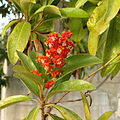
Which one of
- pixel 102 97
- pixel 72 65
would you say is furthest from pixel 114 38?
pixel 102 97

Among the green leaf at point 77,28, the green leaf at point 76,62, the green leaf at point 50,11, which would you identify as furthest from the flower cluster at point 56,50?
the green leaf at point 77,28

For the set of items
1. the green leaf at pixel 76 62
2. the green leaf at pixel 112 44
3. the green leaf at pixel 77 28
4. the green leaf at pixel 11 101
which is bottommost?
the green leaf at pixel 11 101

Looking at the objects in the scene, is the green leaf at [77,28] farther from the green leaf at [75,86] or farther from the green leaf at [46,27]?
the green leaf at [75,86]

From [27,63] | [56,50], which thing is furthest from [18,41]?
[56,50]

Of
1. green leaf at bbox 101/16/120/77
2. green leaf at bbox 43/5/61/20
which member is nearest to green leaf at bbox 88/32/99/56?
green leaf at bbox 101/16/120/77

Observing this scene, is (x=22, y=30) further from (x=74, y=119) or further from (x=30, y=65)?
(x=74, y=119)

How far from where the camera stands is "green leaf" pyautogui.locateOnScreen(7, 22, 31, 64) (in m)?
0.77

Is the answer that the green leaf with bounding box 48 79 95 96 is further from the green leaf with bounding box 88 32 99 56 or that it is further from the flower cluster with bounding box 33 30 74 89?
the green leaf with bounding box 88 32 99 56

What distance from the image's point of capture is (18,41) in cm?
79

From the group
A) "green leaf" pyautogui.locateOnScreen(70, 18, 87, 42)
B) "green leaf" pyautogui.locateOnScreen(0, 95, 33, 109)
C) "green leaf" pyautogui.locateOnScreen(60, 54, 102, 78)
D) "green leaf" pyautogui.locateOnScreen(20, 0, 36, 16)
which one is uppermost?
"green leaf" pyautogui.locateOnScreen(20, 0, 36, 16)

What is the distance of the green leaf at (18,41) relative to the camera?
77 cm

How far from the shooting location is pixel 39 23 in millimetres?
889

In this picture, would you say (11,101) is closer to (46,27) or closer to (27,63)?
(27,63)

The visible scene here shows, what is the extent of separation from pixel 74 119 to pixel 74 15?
0.42 metres
